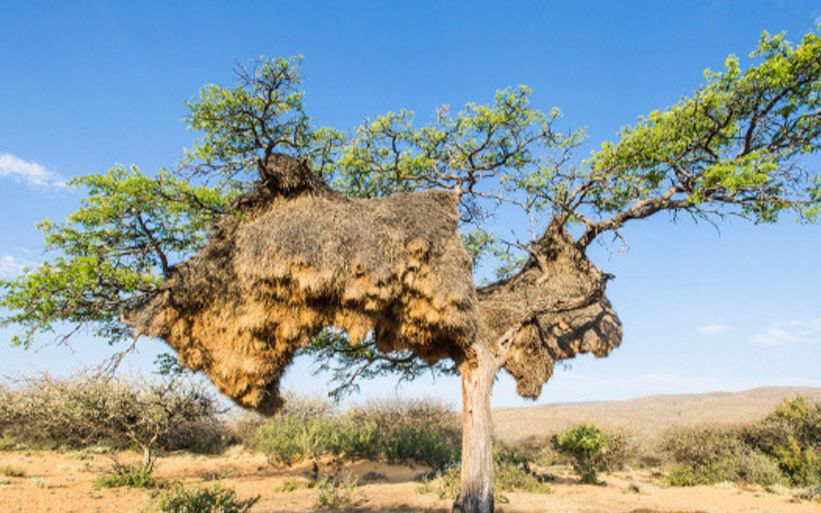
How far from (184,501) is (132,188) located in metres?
5.83

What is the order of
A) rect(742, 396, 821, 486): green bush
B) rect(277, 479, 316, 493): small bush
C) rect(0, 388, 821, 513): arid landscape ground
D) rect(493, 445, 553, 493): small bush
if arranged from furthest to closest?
1. rect(742, 396, 821, 486): green bush
2. rect(493, 445, 553, 493): small bush
3. rect(277, 479, 316, 493): small bush
4. rect(0, 388, 821, 513): arid landscape ground

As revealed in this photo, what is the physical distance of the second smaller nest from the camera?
9352 millimetres

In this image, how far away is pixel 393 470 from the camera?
17406 mm

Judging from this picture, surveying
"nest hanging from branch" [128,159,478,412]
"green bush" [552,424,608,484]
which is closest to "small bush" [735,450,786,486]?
"green bush" [552,424,608,484]

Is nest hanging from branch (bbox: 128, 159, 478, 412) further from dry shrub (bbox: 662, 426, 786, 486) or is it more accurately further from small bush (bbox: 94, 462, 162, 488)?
dry shrub (bbox: 662, 426, 786, 486)

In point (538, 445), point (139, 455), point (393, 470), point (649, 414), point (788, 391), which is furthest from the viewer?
point (788, 391)

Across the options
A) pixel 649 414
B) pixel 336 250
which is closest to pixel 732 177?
pixel 336 250

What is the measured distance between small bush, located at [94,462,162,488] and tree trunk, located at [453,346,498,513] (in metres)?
8.17

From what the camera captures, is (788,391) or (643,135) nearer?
(643,135)

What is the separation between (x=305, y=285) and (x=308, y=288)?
0.09 meters

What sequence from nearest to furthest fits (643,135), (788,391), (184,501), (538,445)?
1. (184,501)
2. (643,135)
3. (538,445)
4. (788,391)

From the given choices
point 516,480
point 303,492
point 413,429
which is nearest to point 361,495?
point 303,492

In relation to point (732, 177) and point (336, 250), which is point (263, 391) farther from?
point (732, 177)

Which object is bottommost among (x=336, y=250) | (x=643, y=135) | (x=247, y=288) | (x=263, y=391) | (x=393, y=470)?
(x=393, y=470)
